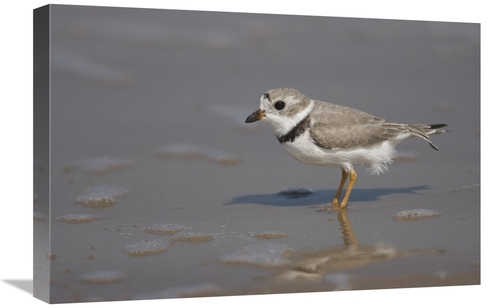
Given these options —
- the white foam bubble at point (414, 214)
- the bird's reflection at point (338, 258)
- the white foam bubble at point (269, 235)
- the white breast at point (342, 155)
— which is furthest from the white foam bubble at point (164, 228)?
the white foam bubble at point (414, 214)

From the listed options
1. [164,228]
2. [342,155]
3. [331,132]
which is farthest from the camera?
[342,155]

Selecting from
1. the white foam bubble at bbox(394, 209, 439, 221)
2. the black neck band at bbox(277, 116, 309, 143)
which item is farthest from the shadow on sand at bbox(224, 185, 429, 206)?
the black neck band at bbox(277, 116, 309, 143)

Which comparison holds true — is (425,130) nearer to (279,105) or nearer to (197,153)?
(279,105)

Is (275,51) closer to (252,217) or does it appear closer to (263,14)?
(263,14)

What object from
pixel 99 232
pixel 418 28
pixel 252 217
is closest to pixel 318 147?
pixel 252 217

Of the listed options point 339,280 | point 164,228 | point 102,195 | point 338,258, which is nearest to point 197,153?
point 164,228

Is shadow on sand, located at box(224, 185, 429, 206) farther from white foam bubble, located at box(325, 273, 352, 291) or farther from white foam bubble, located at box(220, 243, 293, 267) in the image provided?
white foam bubble, located at box(325, 273, 352, 291)
